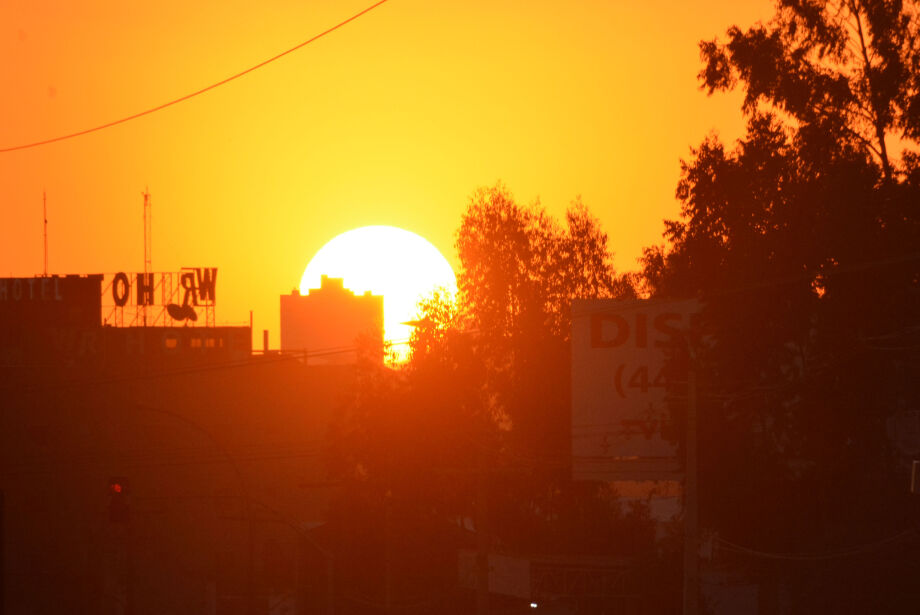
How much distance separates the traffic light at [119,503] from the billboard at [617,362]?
1021 cm

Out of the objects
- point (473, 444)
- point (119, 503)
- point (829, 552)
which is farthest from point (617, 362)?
point (473, 444)

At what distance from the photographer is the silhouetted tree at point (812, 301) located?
1324 inches

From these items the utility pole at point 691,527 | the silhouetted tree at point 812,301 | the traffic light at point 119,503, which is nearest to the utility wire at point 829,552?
the silhouetted tree at point 812,301

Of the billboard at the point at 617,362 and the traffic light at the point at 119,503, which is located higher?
the billboard at the point at 617,362

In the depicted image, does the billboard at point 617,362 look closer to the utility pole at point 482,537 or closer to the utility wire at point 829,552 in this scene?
the utility pole at point 482,537

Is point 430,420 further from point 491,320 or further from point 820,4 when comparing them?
point 820,4

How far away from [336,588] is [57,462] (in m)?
28.0

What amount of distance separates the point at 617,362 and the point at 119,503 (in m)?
11.7

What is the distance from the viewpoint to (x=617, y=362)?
3036 cm

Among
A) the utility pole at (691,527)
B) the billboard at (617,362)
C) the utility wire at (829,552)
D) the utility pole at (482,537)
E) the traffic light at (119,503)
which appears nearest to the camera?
the utility pole at (691,527)

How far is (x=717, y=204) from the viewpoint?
35.6m

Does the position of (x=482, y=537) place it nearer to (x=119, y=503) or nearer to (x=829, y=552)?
(x=829, y=552)

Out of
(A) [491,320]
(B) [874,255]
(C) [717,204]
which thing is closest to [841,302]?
(B) [874,255]

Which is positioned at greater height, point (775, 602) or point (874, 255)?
point (874, 255)
